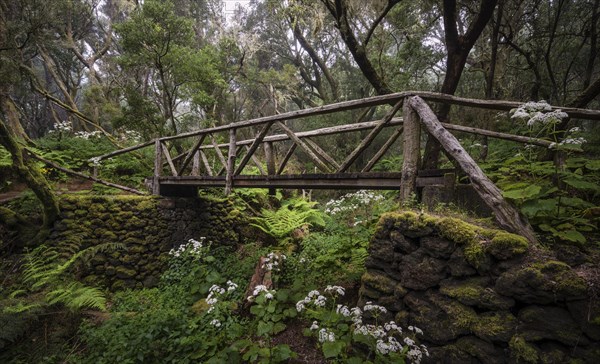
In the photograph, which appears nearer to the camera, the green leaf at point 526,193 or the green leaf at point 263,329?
the green leaf at point 526,193

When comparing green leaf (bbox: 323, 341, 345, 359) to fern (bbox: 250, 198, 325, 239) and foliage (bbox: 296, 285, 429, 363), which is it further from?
fern (bbox: 250, 198, 325, 239)

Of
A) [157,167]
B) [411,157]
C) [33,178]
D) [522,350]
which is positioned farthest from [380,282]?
[33,178]

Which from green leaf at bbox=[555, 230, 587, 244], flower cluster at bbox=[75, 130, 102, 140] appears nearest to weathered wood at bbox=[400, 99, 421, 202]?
green leaf at bbox=[555, 230, 587, 244]

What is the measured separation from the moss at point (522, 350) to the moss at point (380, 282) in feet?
3.34

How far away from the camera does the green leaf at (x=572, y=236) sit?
1.87 m

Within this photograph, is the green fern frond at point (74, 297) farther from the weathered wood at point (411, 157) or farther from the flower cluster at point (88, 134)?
the flower cluster at point (88, 134)

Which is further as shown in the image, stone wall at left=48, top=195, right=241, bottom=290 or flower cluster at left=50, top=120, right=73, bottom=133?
flower cluster at left=50, top=120, right=73, bottom=133

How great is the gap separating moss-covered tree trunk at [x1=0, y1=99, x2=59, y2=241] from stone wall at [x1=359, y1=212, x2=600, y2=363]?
22.4ft

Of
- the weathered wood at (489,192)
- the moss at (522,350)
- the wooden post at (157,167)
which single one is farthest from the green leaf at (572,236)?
the wooden post at (157,167)

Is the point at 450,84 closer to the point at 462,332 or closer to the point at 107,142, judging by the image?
the point at 462,332

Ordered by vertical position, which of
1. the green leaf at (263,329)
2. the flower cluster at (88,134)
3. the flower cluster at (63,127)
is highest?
the flower cluster at (63,127)

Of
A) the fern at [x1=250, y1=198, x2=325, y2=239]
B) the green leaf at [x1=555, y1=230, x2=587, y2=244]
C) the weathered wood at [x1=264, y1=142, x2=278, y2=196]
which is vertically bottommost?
the fern at [x1=250, y1=198, x2=325, y2=239]

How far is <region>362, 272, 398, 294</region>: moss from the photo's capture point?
107 inches

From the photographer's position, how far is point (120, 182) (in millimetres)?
8633
